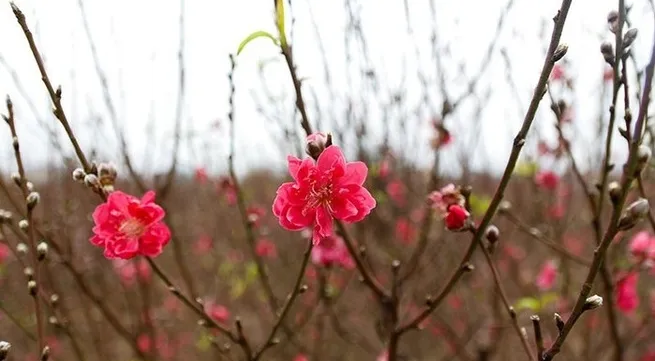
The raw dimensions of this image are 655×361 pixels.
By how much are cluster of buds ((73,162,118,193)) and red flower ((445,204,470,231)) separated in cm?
86

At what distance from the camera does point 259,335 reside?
7.45 metres

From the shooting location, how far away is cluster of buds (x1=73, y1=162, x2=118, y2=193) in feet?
4.82

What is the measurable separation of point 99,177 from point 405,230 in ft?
10.3

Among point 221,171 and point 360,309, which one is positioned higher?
point 221,171

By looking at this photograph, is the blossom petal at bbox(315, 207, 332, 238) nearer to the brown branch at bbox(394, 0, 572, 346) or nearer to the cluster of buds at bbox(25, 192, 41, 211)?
the brown branch at bbox(394, 0, 572, 346)

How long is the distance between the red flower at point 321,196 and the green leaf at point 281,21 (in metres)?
0.37

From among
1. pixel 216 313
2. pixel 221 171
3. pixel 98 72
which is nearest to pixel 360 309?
pixel 221 171

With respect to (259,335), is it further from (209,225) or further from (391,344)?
(391,344)

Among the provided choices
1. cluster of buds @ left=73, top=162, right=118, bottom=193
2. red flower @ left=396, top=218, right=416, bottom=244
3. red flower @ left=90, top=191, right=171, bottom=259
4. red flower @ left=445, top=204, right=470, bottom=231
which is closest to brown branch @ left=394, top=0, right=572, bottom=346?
red flower @ left=445, top=204, right=470, bottom=231

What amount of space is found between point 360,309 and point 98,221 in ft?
16.5

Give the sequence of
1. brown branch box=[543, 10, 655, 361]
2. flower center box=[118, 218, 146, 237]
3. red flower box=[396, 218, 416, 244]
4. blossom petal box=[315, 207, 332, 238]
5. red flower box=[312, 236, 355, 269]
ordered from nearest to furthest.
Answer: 1. brown branch box=[543, 10, 655, 361]
2. blossom petal box=[315, 207, 332, 238]
3. flower center box=[118, 218, 146, 237]
4. red flower box=[312, 236, 355, 269]
5. red flower box=[396, 218, 416, 244]

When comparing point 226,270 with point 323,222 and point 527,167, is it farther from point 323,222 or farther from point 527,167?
point 323,222

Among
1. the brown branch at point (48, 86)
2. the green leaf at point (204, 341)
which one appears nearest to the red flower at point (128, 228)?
the brown branch at point (48, 86)

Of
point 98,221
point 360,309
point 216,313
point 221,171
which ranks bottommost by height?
point 360,309
